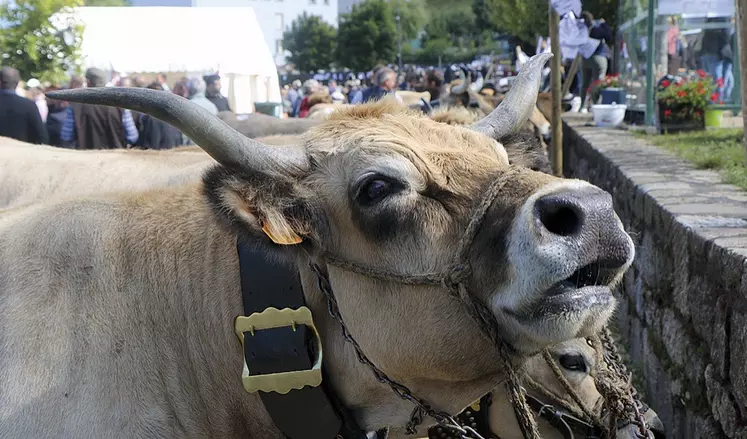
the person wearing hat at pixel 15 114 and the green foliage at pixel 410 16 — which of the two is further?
the green foliage at pixel 410 16

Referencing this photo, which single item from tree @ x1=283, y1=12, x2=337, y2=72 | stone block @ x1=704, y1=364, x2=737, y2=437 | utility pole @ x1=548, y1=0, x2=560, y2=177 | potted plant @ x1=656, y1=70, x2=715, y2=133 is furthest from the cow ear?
tree @ x1=283, y1=12, x2=337, y2=72

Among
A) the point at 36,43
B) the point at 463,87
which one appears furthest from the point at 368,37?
the point at 463,87

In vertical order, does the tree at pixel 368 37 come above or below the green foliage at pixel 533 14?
above

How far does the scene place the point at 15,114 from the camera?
32.2ft

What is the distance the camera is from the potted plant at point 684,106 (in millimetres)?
9078

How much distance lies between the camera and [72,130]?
10.0 meters

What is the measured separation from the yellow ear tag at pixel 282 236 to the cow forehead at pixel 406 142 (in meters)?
0.27

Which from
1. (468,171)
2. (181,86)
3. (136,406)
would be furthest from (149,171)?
(181,86)

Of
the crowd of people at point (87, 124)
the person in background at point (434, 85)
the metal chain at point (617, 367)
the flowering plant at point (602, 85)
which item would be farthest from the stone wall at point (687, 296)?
the person in background at point (434, 85)

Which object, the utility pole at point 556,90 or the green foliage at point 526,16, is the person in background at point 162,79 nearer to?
the utility pole at point 556,90

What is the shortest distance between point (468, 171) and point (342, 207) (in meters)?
0.40

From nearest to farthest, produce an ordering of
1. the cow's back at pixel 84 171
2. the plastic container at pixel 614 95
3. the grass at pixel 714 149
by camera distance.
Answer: the cow's back at pixel 84 171 → the grass at pixel 714 149 → the plastic container at pixel 614 95

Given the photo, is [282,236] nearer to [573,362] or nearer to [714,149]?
[573,362]

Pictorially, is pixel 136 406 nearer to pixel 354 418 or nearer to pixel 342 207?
pixel 354 418
